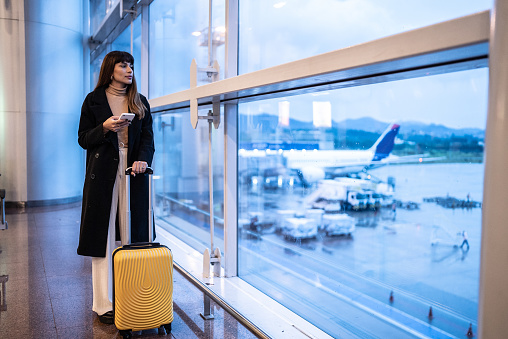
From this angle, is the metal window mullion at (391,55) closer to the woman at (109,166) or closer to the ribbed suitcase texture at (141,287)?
the woman at (109,166)

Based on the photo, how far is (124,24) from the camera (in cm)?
727

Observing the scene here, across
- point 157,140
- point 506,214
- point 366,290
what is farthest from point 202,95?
point 157,140

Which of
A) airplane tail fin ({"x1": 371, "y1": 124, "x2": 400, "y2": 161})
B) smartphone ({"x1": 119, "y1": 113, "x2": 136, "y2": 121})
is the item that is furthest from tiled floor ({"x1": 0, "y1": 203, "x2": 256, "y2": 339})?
airplane tail fin ({"x1": 371, "y1": 124, "x2": 400, "y2": 161})

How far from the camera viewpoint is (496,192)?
1.24 metres

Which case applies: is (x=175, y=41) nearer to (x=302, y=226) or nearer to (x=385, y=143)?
(x=302, y=226)

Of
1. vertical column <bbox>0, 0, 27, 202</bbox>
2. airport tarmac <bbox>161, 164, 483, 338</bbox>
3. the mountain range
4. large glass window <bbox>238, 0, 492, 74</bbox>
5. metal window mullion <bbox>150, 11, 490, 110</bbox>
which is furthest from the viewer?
vertical column <bbox>0, 0, 27, 202</bbox>

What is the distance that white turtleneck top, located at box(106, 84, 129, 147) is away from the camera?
3010 millimetres

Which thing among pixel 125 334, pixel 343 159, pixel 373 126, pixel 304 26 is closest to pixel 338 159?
pixel 343 159

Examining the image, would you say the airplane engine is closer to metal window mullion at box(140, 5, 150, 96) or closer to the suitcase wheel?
the suitcase wheel

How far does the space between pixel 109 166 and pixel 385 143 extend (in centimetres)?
180

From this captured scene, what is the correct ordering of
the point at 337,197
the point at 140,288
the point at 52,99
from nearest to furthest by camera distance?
the point at 140,288 → the point at 337,197 → the point at 52,99

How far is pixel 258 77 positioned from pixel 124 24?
18.0ft

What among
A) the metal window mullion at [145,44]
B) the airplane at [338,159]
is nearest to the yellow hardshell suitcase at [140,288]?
the airplane at [338,159]

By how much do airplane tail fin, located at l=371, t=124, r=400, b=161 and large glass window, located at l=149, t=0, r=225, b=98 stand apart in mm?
2620
